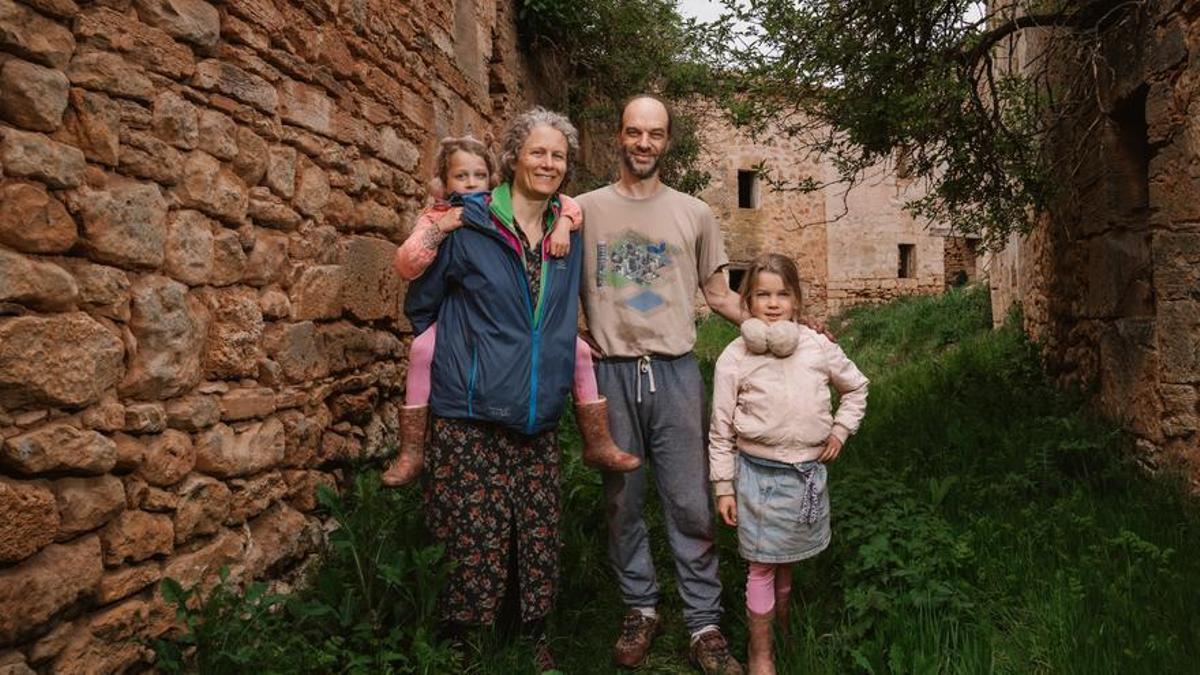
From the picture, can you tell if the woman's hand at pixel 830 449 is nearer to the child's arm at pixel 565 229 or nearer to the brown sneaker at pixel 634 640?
the brown sneaker at pixel 634 640

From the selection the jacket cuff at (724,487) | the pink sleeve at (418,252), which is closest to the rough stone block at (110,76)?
the pink sleeve at (418,252)

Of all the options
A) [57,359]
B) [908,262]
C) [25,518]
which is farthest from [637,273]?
[908,262]

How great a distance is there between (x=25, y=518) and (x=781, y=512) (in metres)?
2.01

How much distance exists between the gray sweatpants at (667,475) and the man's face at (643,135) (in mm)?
647

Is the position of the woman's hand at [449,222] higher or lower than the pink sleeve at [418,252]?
higher

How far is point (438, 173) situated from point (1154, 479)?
346cm

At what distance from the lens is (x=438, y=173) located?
3.29 m

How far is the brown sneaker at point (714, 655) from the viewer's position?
2.74m

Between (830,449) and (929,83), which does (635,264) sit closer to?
(830,449)

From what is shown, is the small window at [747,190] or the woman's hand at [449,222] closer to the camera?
the woman's hand at [449,222]

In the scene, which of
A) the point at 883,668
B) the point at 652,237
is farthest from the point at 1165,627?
the point at 652,237

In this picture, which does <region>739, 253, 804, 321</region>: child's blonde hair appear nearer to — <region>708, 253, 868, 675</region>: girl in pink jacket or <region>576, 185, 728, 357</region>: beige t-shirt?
<region>708, 253, 868, 675</region>: girl in pink jacket

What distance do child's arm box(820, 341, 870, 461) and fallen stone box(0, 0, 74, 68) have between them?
2.26 m

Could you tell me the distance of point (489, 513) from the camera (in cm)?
259
